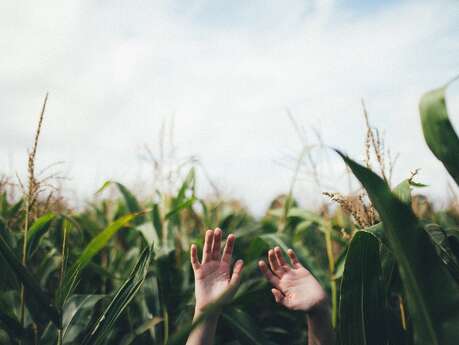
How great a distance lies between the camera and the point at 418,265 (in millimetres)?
887

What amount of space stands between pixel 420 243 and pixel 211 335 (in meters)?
0.89

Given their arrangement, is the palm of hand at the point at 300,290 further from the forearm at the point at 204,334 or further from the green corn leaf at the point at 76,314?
the green corn leaf at the point at 76,314

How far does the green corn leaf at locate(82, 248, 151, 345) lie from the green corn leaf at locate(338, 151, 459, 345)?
2.83ft

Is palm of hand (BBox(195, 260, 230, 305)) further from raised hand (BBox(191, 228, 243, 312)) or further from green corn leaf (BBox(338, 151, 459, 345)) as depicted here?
green corn leaf (BBox(338, 151, 459, 345))

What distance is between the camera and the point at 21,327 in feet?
4.60

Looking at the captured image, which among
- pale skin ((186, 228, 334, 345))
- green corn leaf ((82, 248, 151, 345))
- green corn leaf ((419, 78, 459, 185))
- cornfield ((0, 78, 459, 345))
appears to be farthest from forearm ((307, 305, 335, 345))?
green corn leaf ((419, 78, 459, 185))

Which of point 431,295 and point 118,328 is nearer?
point 431,295

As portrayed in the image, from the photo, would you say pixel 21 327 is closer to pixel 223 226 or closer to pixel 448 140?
pixel 448 140

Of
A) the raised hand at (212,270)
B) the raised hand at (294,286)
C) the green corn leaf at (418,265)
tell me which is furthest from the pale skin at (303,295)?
the green corn leaf at (418,265)

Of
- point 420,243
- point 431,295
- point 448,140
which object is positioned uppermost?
point 448,140

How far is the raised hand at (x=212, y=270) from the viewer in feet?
5.05

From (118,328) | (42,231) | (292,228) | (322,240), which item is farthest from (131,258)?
(322,240)

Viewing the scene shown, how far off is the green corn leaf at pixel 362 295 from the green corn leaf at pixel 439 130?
31cm

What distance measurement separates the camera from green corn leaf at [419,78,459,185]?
2.87ft
